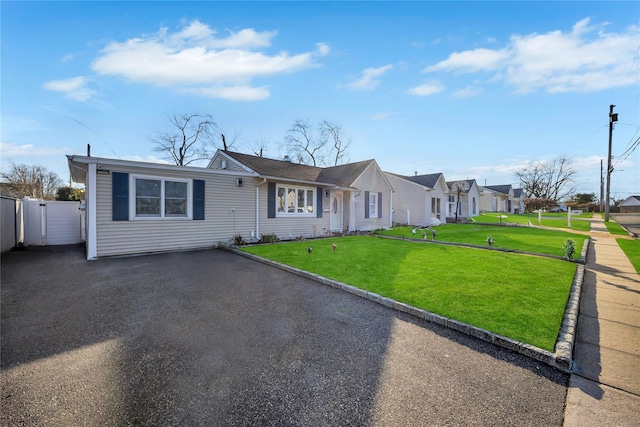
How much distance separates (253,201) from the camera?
1184 centimetres

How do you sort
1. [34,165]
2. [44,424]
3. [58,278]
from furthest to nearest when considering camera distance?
[34,165]
[58,278]
[44,424]

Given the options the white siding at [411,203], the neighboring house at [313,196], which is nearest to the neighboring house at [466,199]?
the white siding at [411,203]

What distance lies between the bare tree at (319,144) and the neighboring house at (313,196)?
16177 millimetres

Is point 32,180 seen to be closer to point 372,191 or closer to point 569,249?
point 372,191

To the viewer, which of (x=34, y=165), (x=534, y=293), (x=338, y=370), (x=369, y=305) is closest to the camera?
(x=338, y=370)

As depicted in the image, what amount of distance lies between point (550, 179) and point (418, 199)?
48982 mm

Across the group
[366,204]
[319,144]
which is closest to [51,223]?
[366,204]

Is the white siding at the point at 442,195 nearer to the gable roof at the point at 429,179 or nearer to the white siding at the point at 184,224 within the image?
the gable roof at the point at 429,179

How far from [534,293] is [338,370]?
441 cm

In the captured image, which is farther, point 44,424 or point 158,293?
point 158,293

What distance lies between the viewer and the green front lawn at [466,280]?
3.90 meters

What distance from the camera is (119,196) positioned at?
863 centimetres

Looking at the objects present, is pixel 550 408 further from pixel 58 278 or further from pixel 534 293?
pixel 58 278

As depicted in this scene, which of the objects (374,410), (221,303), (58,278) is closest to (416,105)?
(221,303)
